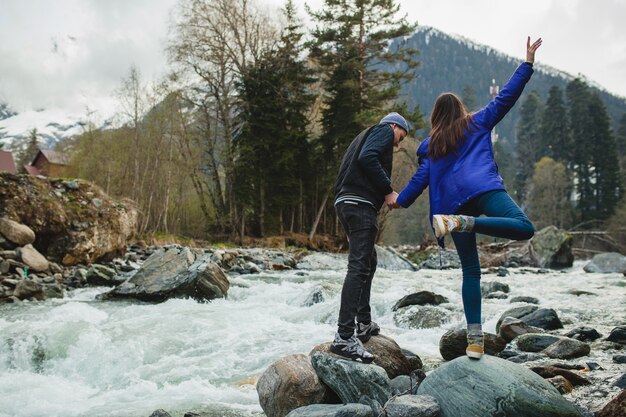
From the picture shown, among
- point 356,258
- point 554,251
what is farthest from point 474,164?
point 554,251

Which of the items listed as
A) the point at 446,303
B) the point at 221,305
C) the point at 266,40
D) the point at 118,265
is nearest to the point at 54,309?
the point at 221,305

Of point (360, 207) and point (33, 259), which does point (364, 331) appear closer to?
point (360, 207)

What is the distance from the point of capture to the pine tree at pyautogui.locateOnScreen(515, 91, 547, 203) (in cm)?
6168

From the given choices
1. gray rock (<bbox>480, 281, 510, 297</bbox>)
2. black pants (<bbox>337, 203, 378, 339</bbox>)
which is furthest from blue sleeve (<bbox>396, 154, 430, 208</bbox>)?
gray rock (<bbox>480, 281, 510, 297</bbox>)

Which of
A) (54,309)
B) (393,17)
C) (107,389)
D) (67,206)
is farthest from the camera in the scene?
(393,17)

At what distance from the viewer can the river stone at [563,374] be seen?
354 cm

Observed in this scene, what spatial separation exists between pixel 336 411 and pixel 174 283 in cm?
665

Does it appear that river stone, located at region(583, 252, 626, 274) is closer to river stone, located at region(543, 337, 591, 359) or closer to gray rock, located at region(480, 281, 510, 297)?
gray rock, located at region(480, 281, 510, 297)

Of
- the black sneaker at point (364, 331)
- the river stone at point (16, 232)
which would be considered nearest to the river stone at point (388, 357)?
the black sneaker at point (364, 331)

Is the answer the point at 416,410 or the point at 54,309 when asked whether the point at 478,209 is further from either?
the point at 54,309

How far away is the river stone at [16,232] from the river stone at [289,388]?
351 inches

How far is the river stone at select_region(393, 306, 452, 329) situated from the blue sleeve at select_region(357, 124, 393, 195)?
365 centimetres

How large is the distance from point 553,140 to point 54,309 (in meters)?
61.4

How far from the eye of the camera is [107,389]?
450 cm
